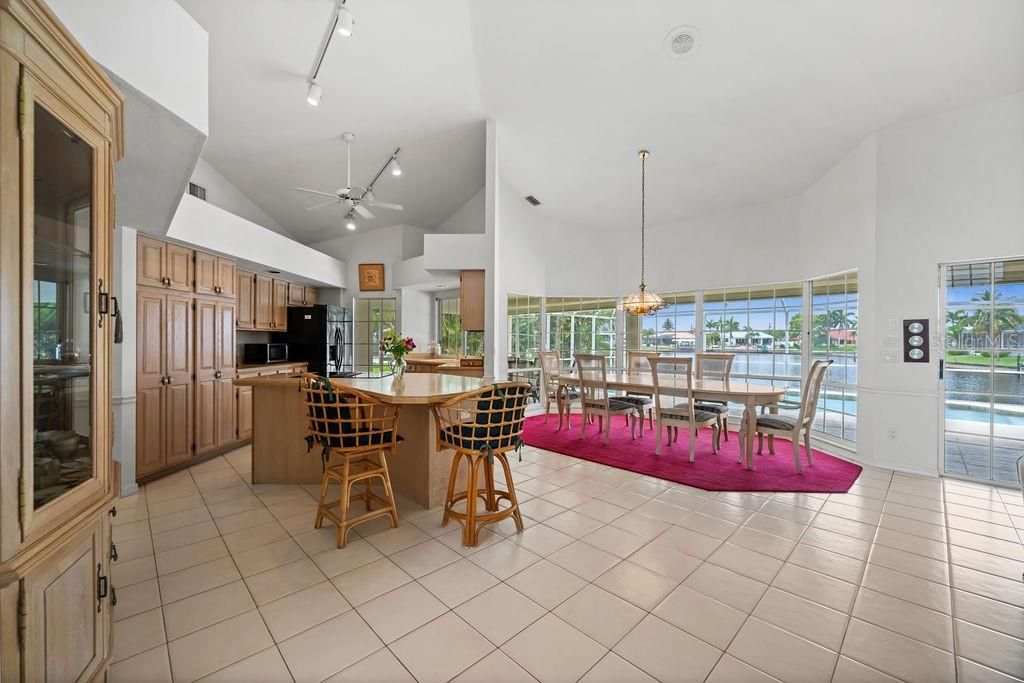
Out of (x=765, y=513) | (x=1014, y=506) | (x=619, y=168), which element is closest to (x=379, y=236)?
(x=619, y=168)

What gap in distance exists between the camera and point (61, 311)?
131cm

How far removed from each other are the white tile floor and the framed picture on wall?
4.87 meters

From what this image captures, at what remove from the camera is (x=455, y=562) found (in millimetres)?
2365

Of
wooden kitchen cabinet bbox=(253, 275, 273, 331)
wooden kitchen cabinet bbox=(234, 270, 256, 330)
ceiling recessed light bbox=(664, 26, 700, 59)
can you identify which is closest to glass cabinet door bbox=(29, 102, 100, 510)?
ceiling recessed light bbox=(664, 26, 700, 59)

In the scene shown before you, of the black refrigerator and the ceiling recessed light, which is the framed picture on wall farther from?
the ceiling recessed light

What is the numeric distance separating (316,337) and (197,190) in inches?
95.8

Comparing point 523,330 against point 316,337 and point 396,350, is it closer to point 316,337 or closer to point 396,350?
point 316,337

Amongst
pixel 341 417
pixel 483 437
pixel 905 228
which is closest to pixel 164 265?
pixel 341 417

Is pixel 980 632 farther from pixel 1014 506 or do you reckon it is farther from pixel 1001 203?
pixel 1001 203

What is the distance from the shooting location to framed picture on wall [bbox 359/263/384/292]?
7.61 m

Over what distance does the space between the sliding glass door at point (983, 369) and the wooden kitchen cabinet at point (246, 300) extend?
25.4 feet

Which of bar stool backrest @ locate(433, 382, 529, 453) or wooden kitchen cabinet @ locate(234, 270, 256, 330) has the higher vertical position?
wooden kitchen cabinet @ locate(234, 270, 256, 330)

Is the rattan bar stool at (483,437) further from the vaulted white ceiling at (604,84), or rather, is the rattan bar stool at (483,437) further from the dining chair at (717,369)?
the vaulted white ceiling at (604,84)

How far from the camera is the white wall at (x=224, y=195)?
5672mm
